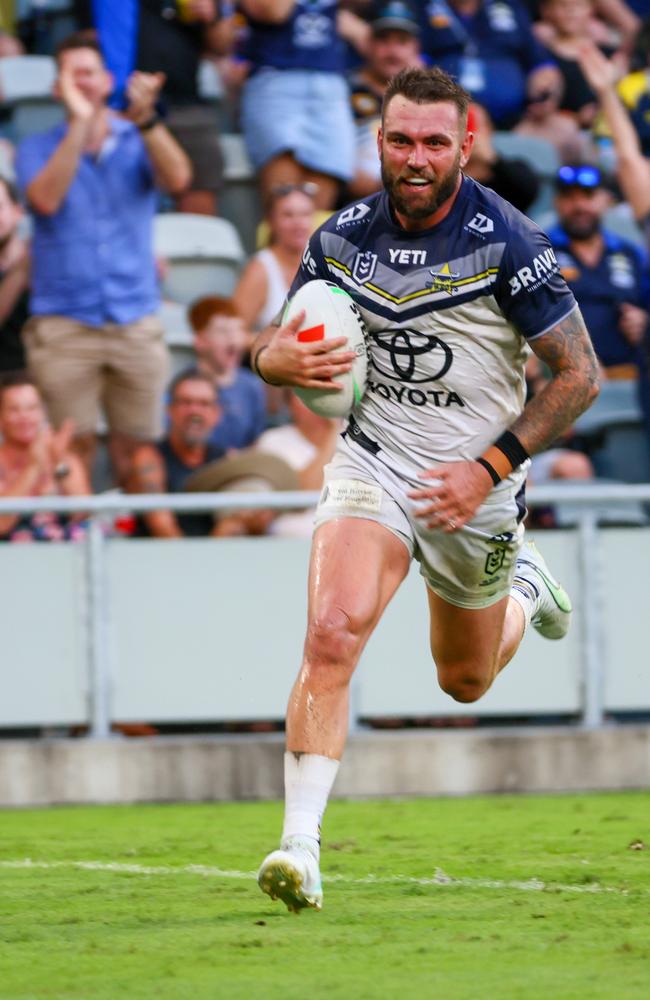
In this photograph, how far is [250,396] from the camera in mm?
10797

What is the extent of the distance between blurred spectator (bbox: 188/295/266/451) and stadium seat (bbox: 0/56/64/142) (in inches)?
94.1

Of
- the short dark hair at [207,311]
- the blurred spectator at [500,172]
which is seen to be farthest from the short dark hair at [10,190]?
the blurred spectator at [500,172]

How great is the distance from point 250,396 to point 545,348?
513 cm

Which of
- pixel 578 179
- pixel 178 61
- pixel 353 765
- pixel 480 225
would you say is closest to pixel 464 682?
pixel 480 225

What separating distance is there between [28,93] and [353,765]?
563cm

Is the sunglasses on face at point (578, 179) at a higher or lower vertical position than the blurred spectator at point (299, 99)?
lower

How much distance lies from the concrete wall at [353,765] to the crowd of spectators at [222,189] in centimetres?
116

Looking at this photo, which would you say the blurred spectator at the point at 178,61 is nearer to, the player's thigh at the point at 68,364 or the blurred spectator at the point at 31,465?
the player's thigh at the point at 68,364

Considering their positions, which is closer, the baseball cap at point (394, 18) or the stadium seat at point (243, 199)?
the stadium seat at point (243, 199)

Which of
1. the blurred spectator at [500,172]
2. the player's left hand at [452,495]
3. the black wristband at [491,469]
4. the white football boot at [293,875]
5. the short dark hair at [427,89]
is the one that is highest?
the blurred spectator at [500,172]

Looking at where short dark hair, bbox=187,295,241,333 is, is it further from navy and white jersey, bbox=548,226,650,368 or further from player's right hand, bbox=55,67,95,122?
navy and white jersey, bbox=548,226,650,368

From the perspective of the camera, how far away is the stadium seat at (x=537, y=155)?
13.4 meters

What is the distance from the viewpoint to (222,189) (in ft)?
41.9

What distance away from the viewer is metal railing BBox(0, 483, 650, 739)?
9.61 m
